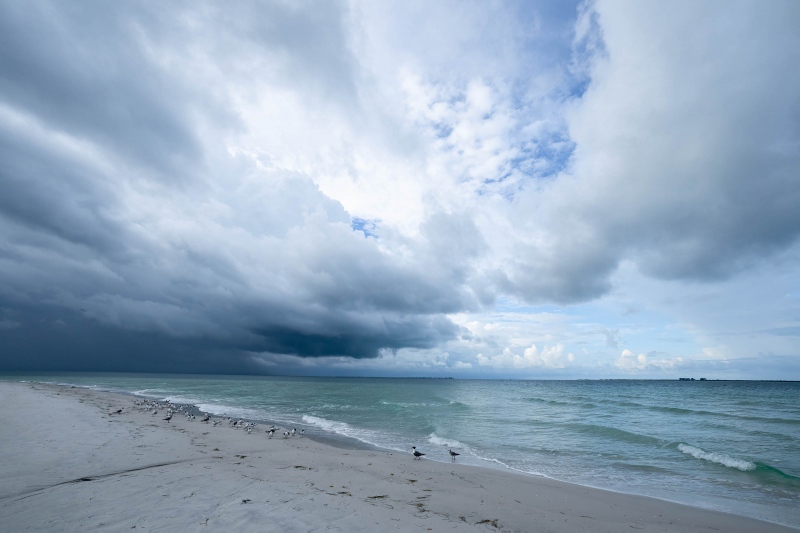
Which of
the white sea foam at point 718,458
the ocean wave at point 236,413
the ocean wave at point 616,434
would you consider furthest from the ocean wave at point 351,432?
the white sea foam at point 718,458

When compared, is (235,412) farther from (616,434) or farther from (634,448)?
(634,448)

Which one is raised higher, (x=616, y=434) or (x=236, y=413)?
(x=616, y=434)

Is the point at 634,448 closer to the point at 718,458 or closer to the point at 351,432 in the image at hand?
the point at 718,458

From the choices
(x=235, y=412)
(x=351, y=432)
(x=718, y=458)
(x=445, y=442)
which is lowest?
(x=235, y=412)

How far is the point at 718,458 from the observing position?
17.9 metres

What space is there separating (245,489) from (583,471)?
1414 centimetres

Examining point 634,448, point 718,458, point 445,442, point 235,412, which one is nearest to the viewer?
point 718,458

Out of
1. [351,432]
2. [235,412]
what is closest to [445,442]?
[351,432]

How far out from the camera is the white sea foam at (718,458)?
54.6ft

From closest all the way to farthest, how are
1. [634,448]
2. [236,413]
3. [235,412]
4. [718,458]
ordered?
[718,458]
[634,448]
[236,413]
[235,412]

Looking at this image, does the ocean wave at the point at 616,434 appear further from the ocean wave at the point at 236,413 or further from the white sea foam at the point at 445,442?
the ocean wave at the point at 236,413

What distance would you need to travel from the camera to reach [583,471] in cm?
1580

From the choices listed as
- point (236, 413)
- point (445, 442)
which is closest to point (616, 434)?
point (445, 442)

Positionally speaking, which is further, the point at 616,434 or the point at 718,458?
the point at 616,434
